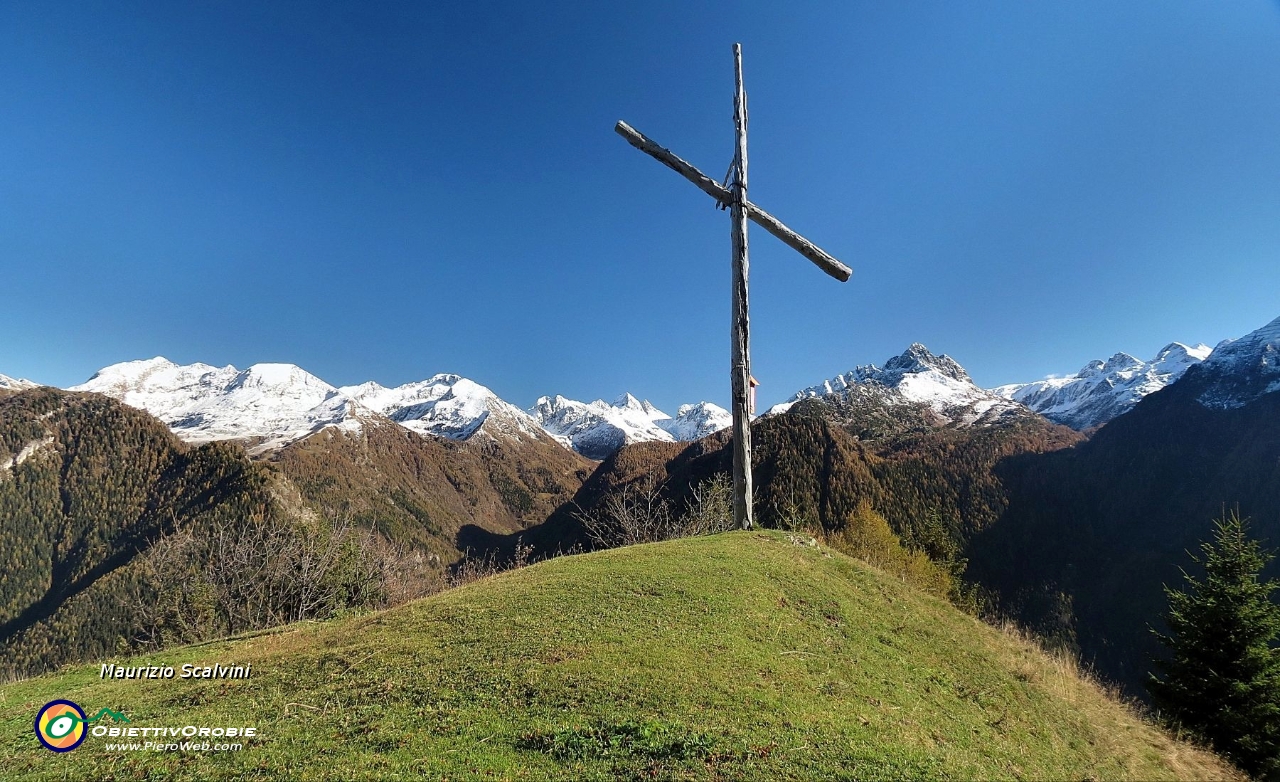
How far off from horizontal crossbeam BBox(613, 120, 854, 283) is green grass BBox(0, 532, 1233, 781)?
931 cm

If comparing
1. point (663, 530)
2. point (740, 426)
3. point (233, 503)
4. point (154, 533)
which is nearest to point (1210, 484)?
point (663, 530)

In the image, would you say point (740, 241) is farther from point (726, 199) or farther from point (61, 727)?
point (61, 727)

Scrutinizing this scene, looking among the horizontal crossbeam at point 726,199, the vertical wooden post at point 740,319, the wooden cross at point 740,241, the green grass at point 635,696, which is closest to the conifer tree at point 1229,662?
the green grass at point 635,696

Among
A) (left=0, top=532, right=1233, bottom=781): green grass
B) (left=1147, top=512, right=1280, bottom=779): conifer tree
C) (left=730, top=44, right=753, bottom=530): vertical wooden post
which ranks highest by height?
(left=730, top=44, right=753, bottom=530): vertical wooden post

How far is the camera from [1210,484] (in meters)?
195

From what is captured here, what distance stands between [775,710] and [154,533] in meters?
244

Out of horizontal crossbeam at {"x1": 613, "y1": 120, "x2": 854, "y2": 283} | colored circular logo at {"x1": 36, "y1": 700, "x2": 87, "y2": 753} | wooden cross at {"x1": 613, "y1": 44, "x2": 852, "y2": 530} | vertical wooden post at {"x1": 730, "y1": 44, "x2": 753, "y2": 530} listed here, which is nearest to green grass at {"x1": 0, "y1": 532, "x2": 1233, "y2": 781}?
colored circular logo at {"x1": 36, "y1": 700, "x2": 87, "y2": 753}

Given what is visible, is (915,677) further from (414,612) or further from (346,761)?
(414,612)

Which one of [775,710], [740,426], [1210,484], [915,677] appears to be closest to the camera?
[775,710]

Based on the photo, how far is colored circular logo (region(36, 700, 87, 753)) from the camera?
687 cm

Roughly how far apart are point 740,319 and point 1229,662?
890 inches

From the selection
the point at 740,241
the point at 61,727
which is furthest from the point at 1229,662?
the point at 61,727

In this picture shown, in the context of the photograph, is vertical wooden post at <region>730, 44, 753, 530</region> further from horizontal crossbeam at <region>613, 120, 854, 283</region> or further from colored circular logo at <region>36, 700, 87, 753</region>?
colored circular logo at <region>36, 700, 87, 753</region>

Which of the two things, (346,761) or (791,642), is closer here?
(346,761)
